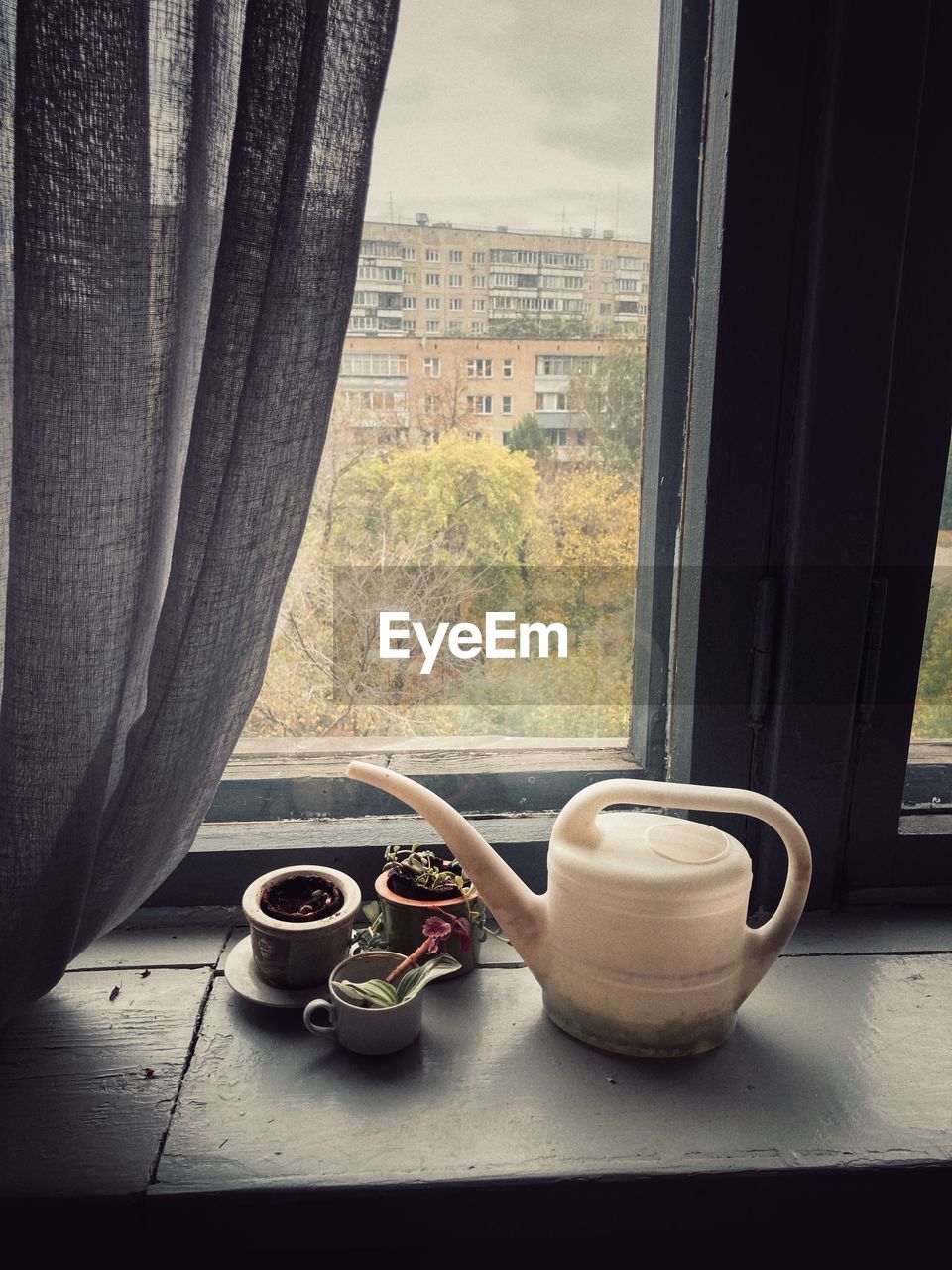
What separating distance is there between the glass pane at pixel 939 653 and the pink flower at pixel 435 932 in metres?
0.53

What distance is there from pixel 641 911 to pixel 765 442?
1.41ft

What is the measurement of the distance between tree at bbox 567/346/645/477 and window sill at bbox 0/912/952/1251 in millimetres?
534

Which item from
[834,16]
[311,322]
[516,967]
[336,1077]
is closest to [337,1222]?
[336,1077]

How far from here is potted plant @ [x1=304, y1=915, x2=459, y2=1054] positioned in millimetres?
735

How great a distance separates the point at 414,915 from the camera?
816mm

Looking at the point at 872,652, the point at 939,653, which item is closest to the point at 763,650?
the point at 872,652

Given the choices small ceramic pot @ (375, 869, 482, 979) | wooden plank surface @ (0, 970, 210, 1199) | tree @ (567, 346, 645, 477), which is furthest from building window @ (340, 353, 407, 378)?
wooden plank surface @ (0, 970, 210, 1199)

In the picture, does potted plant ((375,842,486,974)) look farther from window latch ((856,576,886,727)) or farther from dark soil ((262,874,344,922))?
window latch ((856,576,886,727))

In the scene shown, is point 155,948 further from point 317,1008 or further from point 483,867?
point 483,867

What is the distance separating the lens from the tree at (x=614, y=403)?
897 mm

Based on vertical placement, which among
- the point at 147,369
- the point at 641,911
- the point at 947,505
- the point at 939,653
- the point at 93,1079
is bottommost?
the point at 93,1079

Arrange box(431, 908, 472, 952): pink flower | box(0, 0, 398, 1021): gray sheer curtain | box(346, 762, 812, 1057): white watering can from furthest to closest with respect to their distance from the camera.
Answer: box(431, 908, 472, 952): pink flower → box(346, 762, 812, 1057): white watering can → box(0, 0, 398, 1021): gray sheer curtain

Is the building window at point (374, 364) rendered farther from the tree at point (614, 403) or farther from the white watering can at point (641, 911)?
the white watering can at point (641, 911)

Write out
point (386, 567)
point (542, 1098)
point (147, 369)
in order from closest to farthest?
1. point (147, 369)
2. point (542, 1098)
3. point (386, 567)
